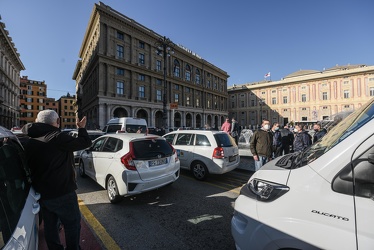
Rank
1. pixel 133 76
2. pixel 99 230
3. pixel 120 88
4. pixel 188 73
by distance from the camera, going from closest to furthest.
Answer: pixel 99 230, pixel 120 88, pixel 133 76, pixel 188 73

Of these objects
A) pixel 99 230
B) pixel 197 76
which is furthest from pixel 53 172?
pixel 197 76

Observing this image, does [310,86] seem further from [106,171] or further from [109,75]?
[106,171]

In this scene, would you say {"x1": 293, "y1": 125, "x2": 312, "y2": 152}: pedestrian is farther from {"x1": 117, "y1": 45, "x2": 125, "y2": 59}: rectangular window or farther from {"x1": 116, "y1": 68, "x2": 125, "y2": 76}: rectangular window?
{"x1": 117, "y1": 45, "x2": 125, "y2": 59}: rectangular window

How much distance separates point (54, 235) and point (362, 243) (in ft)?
9.49

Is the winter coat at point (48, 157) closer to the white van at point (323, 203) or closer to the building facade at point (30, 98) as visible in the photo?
the white van at point (323, 203)

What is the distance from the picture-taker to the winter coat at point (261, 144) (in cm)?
534

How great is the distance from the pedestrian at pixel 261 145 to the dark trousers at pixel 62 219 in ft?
15.1

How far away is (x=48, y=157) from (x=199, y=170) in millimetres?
4508

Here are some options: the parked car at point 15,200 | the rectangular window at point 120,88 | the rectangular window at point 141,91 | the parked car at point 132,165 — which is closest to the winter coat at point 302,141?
the parked car at point 132,165

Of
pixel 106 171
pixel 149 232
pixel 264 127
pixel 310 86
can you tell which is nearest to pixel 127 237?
pixel 149 232

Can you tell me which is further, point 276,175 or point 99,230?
point 99,230

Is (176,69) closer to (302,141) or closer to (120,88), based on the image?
(120,88)

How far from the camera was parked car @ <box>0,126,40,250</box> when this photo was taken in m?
1.14

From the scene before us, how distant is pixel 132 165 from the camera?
3920 millimetres
